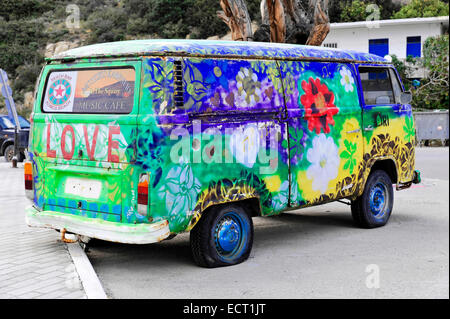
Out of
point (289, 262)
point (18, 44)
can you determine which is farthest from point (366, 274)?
point (18, 44)

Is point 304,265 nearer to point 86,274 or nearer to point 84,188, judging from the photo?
point 86,274

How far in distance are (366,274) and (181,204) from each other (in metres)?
1.90

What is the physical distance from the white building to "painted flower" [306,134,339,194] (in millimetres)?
31951

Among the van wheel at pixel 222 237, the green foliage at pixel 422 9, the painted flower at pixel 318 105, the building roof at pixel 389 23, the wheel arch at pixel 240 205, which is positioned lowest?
the van wheel at pixel 222 237

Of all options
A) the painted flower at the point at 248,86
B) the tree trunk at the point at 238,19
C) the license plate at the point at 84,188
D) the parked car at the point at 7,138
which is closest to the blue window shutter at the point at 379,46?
the parked car at the point at 7,138

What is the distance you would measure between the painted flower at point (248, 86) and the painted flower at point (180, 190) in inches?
41.6

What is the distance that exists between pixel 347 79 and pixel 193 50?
258cm

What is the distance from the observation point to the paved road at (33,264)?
5.63 m

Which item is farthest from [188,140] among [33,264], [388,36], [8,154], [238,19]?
[388,36]

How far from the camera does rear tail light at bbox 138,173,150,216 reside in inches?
238

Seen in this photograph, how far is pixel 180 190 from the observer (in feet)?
20.4

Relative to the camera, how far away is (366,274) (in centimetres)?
643

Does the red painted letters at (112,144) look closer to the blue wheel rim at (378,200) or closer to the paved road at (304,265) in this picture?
the paved road at (304,265)

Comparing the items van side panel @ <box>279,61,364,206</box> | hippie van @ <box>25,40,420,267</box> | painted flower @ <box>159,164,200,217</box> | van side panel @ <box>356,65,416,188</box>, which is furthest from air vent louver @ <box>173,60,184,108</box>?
van side panel @ <box>356,65,416,188</box>
